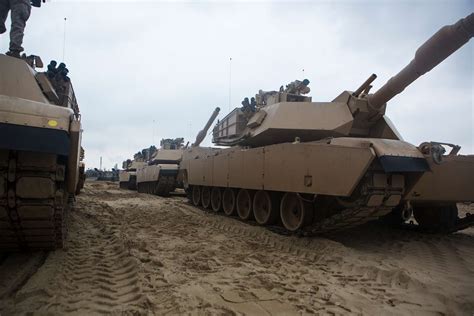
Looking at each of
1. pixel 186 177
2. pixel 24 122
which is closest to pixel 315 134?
pixel 24 122

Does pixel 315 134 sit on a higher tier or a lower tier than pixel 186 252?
higher

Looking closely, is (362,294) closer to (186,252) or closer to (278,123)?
(186,252)

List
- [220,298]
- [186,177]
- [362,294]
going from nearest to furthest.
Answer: [220,298], [362,294], [186,177]

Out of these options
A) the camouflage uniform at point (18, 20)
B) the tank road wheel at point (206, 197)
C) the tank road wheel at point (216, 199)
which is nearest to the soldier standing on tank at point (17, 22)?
the camouflage uniform at point (18, 20)

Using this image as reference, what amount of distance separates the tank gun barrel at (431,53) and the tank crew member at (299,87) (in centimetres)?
241

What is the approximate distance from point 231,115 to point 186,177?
4788mm

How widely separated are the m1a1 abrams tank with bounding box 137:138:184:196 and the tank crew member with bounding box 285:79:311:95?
945cm

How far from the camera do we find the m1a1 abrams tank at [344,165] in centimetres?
553

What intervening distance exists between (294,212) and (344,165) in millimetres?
2186

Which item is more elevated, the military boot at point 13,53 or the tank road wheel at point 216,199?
the military boot at point 13,53

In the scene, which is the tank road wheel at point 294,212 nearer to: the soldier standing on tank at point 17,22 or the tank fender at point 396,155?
the tank fender at point 396,155

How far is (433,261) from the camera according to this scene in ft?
17.1

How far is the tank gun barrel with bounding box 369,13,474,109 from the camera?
17.1 feet

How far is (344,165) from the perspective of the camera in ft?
18.4
